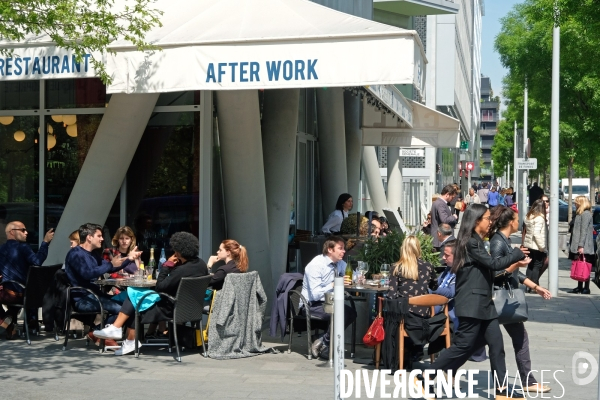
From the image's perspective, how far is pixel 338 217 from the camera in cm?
1645

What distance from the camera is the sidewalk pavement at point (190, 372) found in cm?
802

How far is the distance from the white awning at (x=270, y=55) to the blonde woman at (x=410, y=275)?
1.67 metres

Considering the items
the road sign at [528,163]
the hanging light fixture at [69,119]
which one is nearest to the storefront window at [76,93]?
the hanging light fixture at [69,119]

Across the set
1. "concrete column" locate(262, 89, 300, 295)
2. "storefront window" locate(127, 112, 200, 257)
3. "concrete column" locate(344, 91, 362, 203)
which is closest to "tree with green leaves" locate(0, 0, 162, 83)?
"storefront window" locate(127, 112, 200, 257)

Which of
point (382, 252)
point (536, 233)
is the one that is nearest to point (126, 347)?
point (382, 252)

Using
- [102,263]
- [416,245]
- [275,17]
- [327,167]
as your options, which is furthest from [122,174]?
[327,167]

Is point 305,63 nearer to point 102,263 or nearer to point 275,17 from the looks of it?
point 275,17

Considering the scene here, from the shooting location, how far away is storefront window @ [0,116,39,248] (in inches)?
549

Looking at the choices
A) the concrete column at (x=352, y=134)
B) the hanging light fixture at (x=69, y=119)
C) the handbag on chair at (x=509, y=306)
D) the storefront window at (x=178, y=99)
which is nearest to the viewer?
the handbag on chair at (x=509, y=306)

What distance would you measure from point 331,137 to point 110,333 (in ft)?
37.4

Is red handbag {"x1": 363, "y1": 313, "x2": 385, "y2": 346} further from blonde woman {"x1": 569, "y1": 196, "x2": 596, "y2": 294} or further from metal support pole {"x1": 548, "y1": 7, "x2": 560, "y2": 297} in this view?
blonde woman {"x1": 569, "y1": 196, "x2": 596, "y2": 294}

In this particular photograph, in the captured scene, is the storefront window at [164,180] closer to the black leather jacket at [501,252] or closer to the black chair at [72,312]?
the black chair at [72,312]

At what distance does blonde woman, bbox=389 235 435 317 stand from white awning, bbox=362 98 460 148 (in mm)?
10675

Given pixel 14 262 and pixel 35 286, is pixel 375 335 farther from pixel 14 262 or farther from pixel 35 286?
pixel 14 262
